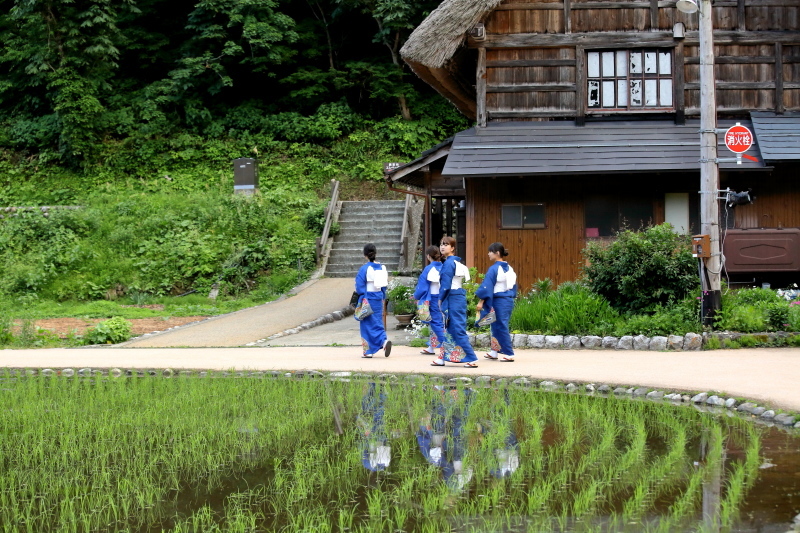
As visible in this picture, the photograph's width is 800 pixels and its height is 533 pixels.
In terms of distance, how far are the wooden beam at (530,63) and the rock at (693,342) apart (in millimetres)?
7024

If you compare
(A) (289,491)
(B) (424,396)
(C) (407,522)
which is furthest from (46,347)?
(C) (407,522)

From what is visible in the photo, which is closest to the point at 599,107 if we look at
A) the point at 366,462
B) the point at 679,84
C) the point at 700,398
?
the point at 679,84

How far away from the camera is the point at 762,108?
17250 mm

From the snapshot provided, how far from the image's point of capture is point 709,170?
12.5 meters

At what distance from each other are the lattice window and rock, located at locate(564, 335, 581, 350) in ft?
21.1

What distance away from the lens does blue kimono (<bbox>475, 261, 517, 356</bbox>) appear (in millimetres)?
11188

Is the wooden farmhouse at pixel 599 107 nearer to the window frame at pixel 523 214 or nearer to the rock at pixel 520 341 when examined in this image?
the window frame at pixel 523 214

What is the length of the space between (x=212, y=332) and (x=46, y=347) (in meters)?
2.74

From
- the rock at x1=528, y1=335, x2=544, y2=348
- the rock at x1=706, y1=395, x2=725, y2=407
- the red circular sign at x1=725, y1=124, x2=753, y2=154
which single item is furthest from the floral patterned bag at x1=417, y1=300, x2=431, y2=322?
the red circular sign at x1=725, y1=124, x2=753, y2=154

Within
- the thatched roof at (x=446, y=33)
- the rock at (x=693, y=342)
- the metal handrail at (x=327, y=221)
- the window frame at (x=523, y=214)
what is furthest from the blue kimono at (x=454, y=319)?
the metal handrail at (x=327, y=221)

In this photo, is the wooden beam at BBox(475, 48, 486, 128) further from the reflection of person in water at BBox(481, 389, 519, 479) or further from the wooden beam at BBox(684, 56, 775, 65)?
the reflection of person in water at BBox(481, 389, 519, 479)

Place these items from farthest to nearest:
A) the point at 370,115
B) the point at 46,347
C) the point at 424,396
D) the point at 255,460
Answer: the point at 370,115 → the point at 46,347 → the point at 424,396 → the point at 255,460

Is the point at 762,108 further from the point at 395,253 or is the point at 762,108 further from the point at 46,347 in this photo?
the point at 46,347

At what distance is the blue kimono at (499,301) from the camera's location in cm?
1119
